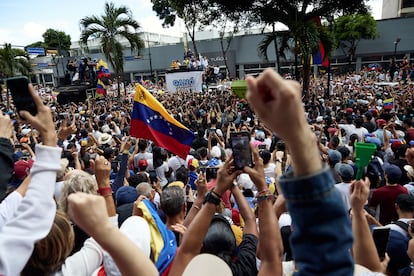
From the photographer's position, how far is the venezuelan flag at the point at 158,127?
201 inches

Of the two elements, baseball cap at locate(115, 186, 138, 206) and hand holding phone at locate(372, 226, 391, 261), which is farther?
baseball cap at locate(115, 186, 138, 206)

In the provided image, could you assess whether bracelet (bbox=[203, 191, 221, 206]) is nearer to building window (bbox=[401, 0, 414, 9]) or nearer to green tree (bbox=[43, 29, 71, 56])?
building window (bbox=[401, 0, 414, 9])

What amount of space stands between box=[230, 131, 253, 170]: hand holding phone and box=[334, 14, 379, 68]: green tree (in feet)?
107

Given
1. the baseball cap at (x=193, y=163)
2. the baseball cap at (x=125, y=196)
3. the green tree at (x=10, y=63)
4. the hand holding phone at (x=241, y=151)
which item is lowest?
the baseball cap at (x=193, y=163)

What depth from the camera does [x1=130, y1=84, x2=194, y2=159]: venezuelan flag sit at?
5102 millimetres

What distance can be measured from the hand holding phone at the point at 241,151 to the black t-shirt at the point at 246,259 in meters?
0.64

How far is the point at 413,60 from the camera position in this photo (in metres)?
31.7

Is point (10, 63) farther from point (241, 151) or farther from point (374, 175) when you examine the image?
point (241, 151)

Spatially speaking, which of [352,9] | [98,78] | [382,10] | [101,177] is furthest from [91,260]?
[382,10]

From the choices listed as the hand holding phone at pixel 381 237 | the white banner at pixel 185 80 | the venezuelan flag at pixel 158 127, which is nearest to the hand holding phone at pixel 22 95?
the hand holding phone at pixel 381 237

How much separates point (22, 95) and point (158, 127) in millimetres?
3712

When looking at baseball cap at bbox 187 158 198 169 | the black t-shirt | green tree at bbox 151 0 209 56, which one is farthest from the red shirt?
green tree at bbox 151 0 209 56

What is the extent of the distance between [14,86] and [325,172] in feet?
5.16

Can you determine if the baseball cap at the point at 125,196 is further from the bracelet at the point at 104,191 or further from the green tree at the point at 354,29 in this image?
the green tree at the point at 354,29
